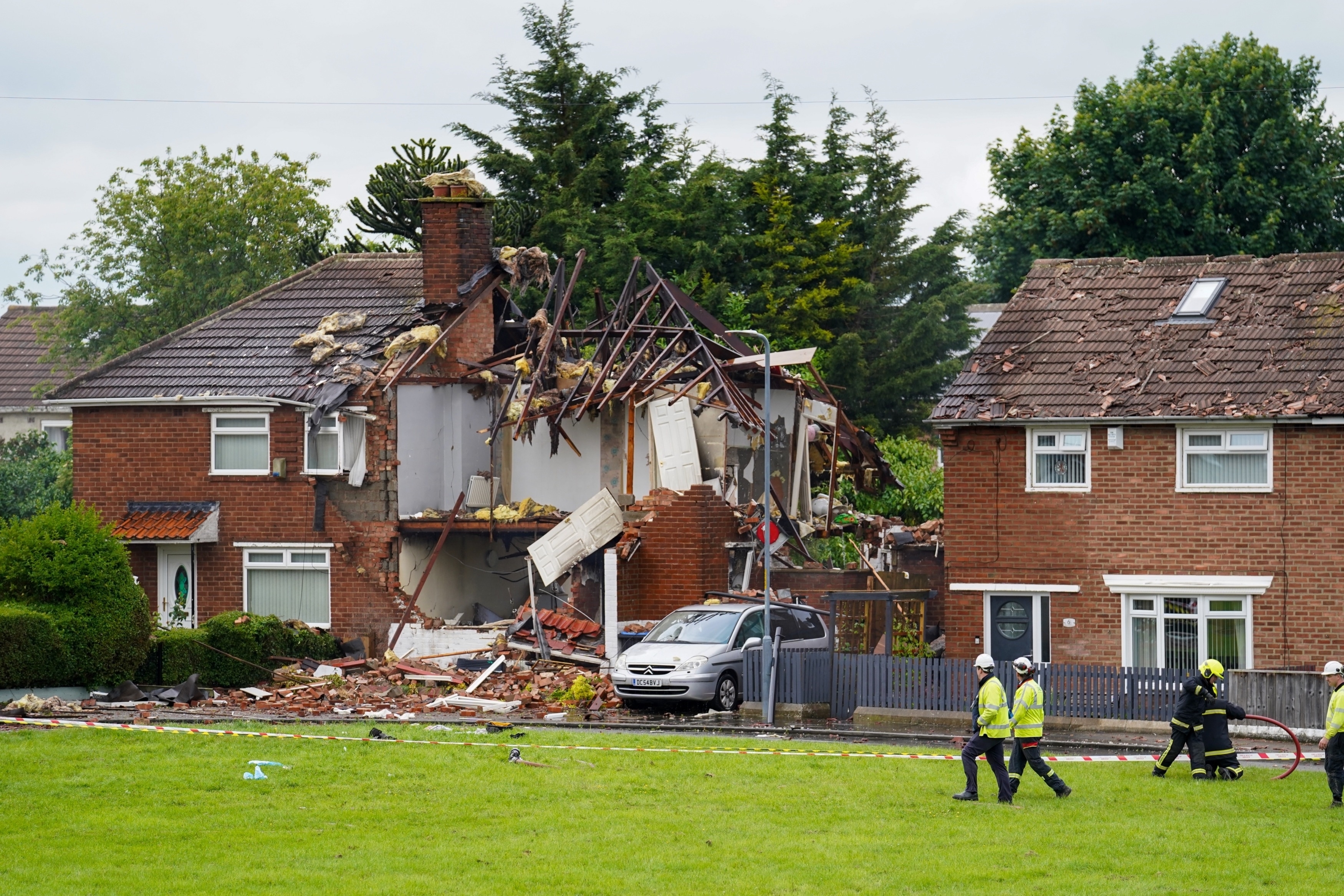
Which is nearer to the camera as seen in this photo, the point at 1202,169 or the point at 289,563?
the point at 289,563

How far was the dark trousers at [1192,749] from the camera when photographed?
1784cm

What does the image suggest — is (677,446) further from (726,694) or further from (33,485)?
(33,485)

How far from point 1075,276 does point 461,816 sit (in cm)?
1897

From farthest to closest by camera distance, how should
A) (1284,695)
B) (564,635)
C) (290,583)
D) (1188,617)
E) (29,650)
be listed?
(290,583) → (564,635) → (1188,617) → (29,650) → (1284,695)

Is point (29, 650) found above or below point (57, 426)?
below

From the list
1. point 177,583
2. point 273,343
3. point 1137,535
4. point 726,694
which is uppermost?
point 273,343

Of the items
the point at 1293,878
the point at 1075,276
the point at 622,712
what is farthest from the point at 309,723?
the point at 1075,276

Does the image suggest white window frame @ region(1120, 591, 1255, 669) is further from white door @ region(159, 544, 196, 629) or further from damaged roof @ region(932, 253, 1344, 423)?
white door @ region(159, 544, 196, 629)

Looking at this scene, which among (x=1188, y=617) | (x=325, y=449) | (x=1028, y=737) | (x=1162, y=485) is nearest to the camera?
(x=1028, y=737)

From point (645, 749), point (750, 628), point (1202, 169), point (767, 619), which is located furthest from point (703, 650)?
point (1202, 169)

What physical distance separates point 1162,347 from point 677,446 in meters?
8.56

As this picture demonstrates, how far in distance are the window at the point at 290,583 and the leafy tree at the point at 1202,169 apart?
22228mm

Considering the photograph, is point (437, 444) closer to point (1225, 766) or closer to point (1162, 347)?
point (1162, 347)

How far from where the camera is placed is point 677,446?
1180 inches
